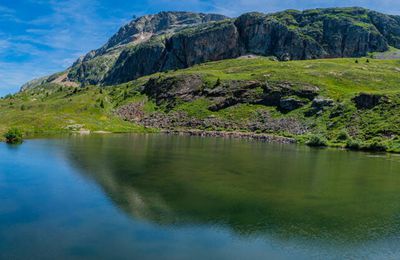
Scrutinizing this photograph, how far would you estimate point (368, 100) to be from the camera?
15625cm

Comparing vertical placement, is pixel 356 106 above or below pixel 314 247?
above

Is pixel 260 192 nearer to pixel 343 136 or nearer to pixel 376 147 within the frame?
pixel 376 147

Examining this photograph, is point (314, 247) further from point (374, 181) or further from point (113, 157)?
point (113, 157)

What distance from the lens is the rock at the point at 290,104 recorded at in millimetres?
185750

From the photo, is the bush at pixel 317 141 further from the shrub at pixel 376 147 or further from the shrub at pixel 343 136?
the shrub at pixel 376 147

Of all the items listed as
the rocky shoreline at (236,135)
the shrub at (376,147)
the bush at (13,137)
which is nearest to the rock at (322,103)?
the rocky shoreline at (236,135)

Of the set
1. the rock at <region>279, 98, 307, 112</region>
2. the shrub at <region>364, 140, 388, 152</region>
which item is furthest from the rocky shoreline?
the shrub at <region>364, 140, 388, 152</region>

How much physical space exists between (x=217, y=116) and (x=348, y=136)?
3029 inches

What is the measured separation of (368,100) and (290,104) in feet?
129

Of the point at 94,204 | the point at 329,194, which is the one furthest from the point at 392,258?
the point at 94,204

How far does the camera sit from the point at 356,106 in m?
159

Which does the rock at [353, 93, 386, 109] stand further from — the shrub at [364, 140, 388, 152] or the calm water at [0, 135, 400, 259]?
the calm water at [0, 135, 400, 259]

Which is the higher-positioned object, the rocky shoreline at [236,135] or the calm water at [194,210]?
the rocky shoreline at [236,135]

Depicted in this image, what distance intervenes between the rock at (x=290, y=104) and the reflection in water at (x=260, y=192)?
8924 cm
